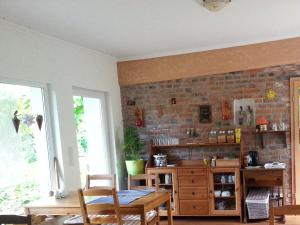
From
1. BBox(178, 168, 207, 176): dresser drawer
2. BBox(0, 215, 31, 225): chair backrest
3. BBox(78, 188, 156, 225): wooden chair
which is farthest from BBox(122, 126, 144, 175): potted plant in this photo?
BBox(0, 215, 31, 225): chair backrest

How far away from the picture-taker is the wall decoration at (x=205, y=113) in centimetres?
534

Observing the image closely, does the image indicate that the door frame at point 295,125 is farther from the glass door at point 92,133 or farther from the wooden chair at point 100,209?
the wooden chair at point 100,209

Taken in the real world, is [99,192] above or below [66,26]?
below

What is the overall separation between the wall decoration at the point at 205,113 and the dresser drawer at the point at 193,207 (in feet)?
3.96

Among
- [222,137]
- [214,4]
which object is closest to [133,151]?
[222,137]

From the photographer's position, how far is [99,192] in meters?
3.11

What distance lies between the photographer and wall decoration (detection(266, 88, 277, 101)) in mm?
5094

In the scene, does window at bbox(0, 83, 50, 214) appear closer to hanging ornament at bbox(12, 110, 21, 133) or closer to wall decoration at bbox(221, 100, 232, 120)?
hanging ornament at bbox(12, 110, 21, 133)

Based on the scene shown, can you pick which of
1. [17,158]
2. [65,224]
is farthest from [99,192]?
[17,158]

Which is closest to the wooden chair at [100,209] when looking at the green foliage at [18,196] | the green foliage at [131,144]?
the green foliage at [18,196]

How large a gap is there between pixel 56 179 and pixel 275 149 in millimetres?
3115

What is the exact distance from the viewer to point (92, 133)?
16.9 ft

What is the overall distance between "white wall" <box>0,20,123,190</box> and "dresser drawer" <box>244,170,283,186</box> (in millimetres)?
2335

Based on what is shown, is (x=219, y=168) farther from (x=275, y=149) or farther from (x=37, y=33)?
(x=37, y=33)
